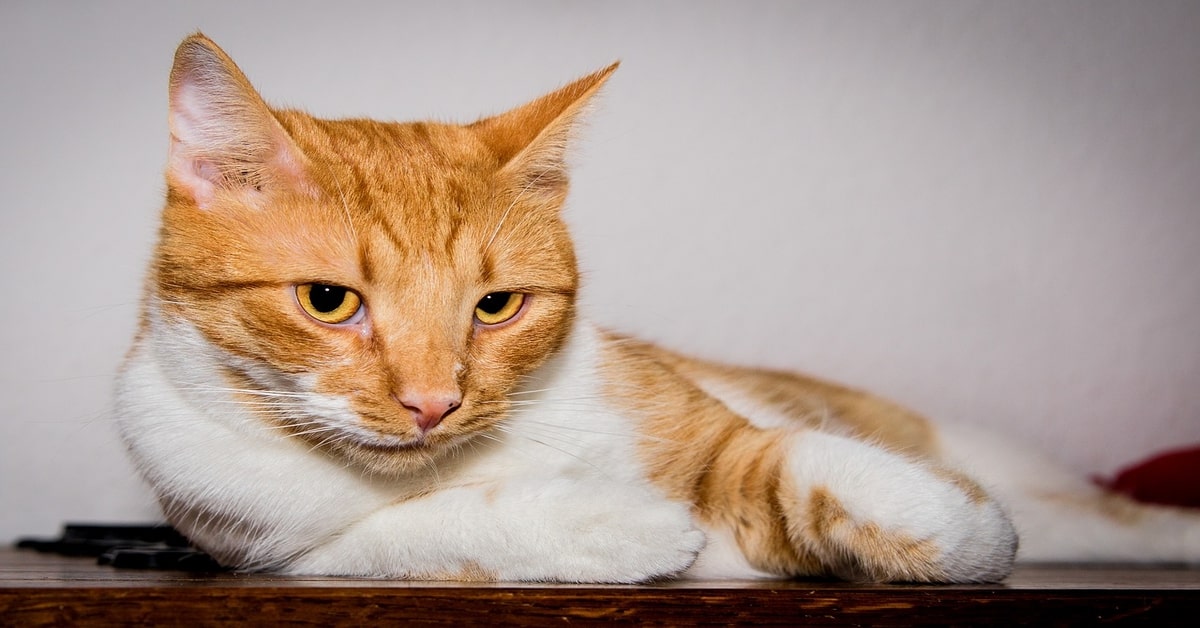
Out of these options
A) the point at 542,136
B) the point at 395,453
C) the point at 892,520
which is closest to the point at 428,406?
the point at 395,453

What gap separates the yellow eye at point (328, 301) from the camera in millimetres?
1258

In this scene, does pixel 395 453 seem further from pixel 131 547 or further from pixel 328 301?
pixel 131 547

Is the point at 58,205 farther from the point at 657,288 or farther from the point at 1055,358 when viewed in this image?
the point at 1055,358

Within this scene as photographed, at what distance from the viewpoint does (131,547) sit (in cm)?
175

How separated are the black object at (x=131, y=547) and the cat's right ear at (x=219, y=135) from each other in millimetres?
613

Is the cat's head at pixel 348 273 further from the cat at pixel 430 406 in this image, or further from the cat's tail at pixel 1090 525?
the cat's tail at pixel 1090 525

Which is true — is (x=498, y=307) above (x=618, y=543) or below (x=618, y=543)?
above

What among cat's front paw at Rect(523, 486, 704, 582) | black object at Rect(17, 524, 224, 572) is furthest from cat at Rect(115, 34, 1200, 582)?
black object at Rect(17, 524, 224, 572)

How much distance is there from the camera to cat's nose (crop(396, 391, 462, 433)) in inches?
46.4

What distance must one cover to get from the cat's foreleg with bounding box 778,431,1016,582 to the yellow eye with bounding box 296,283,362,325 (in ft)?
2.21

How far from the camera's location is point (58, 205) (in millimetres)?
2215

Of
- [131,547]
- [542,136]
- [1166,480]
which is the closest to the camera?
[542,136]

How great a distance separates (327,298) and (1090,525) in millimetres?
1576

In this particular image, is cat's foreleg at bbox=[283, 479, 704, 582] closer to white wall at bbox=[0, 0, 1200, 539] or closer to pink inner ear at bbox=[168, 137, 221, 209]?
pink inner ear at bbox=[168, 137, 221, 209]
